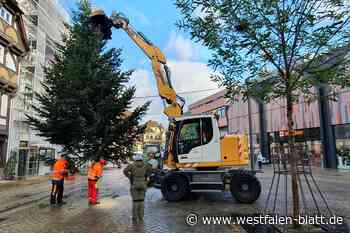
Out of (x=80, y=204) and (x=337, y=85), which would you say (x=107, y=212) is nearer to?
(x=80, y=204)

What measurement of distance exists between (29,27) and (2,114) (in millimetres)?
9979

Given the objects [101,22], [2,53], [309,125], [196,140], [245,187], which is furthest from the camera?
[309,125]

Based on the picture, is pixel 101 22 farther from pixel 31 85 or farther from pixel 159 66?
pixel 31 85

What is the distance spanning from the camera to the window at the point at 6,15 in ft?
74.9

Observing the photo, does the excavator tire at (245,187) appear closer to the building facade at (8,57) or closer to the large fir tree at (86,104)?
the large fir tree at (86,104)

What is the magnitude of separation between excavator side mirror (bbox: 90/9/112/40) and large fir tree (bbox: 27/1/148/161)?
313mm

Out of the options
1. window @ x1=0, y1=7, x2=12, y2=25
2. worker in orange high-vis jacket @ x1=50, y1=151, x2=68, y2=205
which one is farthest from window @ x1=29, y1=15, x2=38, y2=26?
worker in orange high-vis jacket @ x1=50, y1=151, x2=68, y2=205

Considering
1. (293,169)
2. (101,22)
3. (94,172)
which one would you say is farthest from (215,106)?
(293,169)

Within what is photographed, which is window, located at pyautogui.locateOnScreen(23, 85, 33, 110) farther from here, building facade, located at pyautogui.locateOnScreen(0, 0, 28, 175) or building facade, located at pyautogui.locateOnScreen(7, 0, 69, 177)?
building facade, located at pyautogui.locateOnScreen(0, 0, 28, 175)

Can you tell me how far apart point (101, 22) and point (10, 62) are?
44.6 feet

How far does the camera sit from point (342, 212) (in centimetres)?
898

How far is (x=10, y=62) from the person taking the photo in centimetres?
2433

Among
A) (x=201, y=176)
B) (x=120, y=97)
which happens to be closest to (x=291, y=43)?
(x=201, y=176)

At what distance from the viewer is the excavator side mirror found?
14.2m
